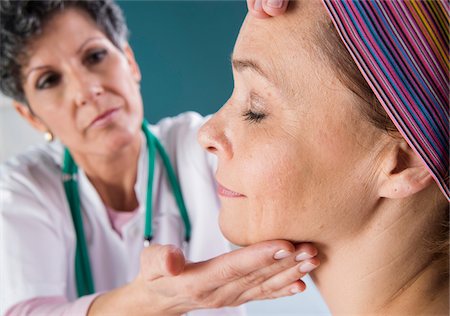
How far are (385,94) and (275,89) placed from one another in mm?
134

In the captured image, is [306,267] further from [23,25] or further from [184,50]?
[23,25]

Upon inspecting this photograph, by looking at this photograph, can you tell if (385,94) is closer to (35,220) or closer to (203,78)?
(203,78)

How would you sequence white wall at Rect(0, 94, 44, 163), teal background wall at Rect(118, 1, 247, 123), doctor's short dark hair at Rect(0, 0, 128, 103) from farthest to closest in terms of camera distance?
white wall at Rect(0, 94, 44, 163) < doctor's short dark hair at Rect(0, 0, 128, 103) < teal background wall at Rect(118, 1, 247, 123)

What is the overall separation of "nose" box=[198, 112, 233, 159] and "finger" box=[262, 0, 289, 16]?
0.15 meters

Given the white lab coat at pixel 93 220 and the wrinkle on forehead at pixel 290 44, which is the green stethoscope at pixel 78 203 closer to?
the white lab coat at pixel 93 220

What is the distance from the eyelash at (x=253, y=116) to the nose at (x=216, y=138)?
4 cm

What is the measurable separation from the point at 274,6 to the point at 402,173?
251 mm

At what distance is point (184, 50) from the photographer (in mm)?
1220

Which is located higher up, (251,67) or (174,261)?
(251,67)

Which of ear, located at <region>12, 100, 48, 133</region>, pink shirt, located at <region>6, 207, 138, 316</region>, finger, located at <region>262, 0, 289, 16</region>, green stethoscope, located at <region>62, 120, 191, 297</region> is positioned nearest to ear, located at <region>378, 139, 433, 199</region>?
finger, located at <region>262, 0, 289, 16</region>

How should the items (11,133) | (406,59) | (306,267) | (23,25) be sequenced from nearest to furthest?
(406,59) < (306,267) < (23,25) < (11,133)

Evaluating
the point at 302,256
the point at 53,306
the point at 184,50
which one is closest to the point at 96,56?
the point at 184,50

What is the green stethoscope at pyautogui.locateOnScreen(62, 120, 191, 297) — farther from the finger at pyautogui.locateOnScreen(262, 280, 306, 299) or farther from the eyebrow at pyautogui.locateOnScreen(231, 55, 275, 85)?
the eyebrow at pyautogui.locateOnScreen(231, 55, 275, 85)

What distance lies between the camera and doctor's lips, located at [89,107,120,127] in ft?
4.03
